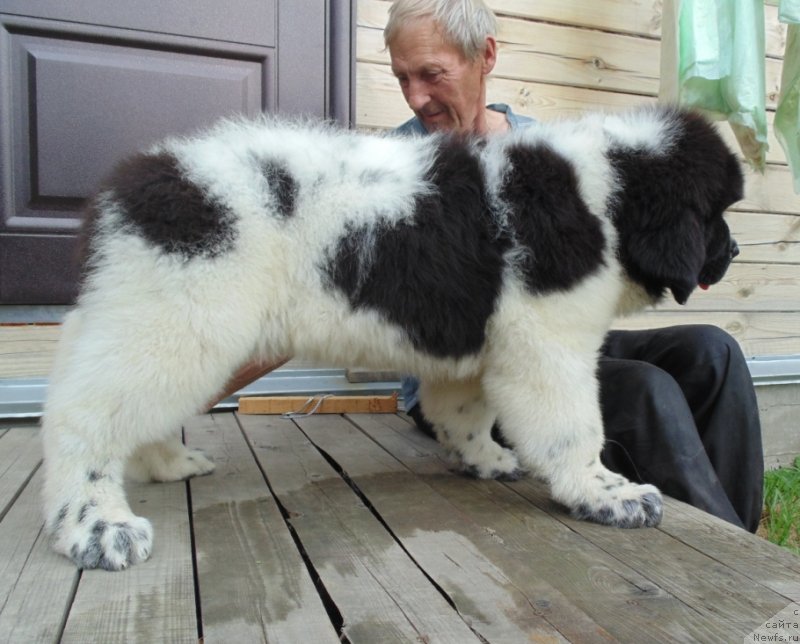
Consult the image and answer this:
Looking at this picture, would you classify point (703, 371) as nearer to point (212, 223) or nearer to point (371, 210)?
point (371, 210)

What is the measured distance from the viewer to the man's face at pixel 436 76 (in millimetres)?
3215

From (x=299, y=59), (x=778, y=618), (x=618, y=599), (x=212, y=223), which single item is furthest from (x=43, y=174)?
(x=778, y=618)

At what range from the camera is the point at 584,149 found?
2.37m

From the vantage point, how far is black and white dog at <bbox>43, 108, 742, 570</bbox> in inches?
78.1

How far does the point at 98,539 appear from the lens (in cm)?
192

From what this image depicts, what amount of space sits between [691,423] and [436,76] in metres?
1.94

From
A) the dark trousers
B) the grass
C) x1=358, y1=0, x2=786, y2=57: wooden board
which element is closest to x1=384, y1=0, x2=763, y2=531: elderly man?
the dark trousers

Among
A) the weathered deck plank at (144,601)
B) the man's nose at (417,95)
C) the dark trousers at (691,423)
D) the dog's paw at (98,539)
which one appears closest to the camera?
the weathered deck plank at (144,601)

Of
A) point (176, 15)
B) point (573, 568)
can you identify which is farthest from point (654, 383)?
point (176, 15)

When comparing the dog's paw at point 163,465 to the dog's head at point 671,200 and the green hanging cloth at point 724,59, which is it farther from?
the green hanging cloth at point 724,59

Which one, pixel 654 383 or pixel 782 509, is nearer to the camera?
pixel 654 383

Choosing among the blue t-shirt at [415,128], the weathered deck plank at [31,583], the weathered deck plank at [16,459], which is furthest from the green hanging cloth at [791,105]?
the weathered deck plank at [16,459]

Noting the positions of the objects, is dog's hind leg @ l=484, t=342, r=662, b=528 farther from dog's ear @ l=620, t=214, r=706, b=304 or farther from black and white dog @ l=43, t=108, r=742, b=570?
dog's ear @ l=620, t=214, r=706, b=304

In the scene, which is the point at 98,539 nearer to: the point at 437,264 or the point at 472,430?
the point at 437,264
